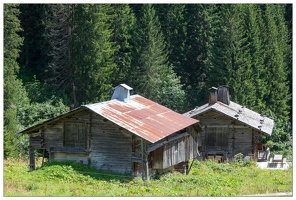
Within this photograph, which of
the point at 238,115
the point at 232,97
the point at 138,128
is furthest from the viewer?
the point at 232,97

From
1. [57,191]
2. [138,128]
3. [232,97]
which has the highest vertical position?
[232,97]

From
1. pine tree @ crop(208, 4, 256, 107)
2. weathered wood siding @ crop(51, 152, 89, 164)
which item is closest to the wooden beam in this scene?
weathered wood siding @ crop(51, 152, 89, 164)

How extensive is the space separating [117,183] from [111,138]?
118 inches

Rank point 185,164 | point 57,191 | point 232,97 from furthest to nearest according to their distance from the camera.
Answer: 1. point 232,97
2. point 185,164
3. point 57,191

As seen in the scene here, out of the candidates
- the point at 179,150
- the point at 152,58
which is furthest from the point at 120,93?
the point at 152,58

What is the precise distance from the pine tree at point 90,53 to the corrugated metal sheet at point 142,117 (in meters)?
16.7

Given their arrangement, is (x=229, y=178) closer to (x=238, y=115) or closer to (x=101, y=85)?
(x=238, y=115)

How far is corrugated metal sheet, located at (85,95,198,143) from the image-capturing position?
106ft

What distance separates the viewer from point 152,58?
60.6m

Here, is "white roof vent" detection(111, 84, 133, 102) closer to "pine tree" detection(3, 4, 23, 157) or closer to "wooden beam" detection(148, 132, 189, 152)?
"wooden beam" detection(148, 132, 189, 152)

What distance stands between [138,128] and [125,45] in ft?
100

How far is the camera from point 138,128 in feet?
107

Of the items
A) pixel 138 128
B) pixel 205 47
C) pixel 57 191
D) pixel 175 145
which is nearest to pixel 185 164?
pixel 175 145

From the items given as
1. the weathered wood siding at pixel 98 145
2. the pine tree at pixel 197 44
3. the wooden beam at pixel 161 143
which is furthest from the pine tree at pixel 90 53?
the weathered wood siding at pixel 98 145
